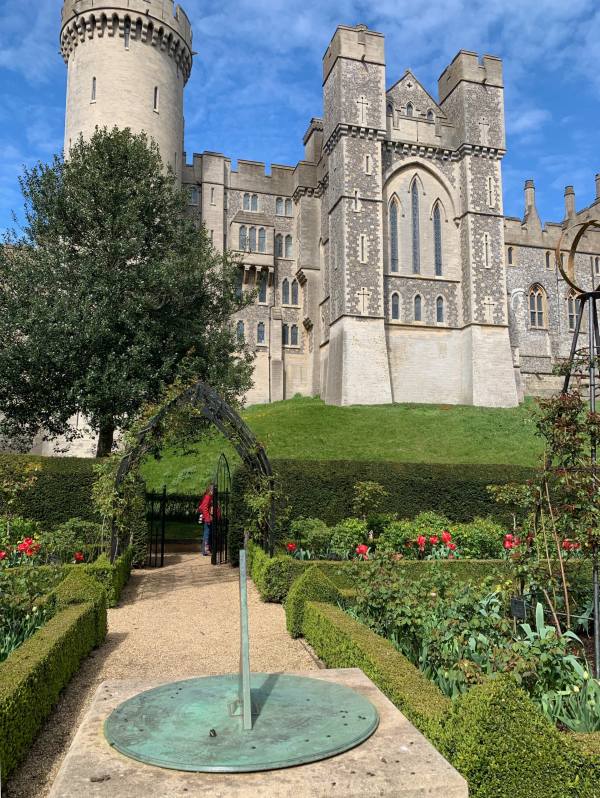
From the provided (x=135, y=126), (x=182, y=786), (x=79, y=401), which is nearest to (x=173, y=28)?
(x=135, y=126)

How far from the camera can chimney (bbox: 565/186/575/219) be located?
46.4 m

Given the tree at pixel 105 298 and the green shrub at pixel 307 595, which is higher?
the tree at pixel 105 298

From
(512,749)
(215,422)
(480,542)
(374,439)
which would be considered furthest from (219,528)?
(374,439)

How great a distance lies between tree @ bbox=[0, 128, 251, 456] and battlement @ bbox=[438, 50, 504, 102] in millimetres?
22066

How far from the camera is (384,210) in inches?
1252

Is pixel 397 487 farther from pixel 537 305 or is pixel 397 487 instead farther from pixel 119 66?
pixel 537 305

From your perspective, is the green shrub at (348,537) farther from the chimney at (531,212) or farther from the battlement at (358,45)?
the chimney at (531,212)

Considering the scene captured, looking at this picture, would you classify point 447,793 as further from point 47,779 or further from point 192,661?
point 192,661

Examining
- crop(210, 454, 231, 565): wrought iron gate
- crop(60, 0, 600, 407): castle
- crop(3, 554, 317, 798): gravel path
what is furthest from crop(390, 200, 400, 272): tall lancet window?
crop(3, 554, 317, 798): gravel path

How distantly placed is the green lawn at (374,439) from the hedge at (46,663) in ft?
42.0

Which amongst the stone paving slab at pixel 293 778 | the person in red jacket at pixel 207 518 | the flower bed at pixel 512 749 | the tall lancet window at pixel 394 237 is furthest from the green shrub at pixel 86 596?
the tall lancet window at pixel 394 237

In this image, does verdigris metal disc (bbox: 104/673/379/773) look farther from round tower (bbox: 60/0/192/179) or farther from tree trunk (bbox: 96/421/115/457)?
round tower (bbox: 60/0/192/179)

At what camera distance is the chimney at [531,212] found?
42625 mm

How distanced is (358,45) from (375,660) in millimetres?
32921
